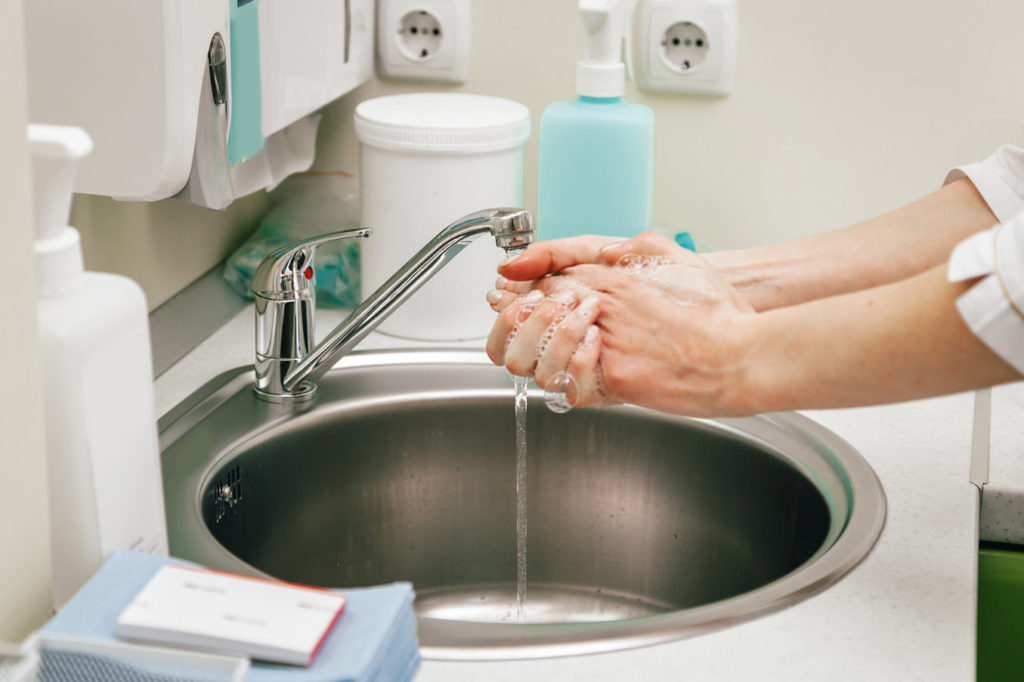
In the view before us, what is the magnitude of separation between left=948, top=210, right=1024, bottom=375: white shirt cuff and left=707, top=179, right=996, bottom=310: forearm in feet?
1.16

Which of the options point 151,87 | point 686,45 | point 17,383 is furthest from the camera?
point 686,45

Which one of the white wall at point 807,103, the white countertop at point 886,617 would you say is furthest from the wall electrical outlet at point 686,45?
the white countertop at point 886,617

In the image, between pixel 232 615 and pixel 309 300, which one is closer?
pixel 232 615

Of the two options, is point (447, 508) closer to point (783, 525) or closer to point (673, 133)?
point (783, 525)

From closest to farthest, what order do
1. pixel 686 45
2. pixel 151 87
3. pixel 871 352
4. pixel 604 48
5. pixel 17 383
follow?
1. pixel 17 383
2. pixel 871 352
3. pixel 151 87
4. pixel 604 48
5. pixel 686 45

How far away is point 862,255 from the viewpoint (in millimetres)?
937

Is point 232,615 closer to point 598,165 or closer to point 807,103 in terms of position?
point 598,165

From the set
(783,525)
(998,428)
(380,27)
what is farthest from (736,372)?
(380,27)

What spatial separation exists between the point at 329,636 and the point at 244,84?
54cm

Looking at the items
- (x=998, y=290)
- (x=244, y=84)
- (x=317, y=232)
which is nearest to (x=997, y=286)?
(x=998, y=290)

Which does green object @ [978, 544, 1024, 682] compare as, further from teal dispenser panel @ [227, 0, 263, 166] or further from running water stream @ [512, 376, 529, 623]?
teal dispenser panel @ [227, 0, 263, 166]

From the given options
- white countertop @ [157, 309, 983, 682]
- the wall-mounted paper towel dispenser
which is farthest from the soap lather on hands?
the wall-mounted paper towel dispenser

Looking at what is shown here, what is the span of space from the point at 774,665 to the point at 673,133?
2.44 feet

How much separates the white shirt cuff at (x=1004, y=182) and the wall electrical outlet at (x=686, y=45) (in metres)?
0.37
